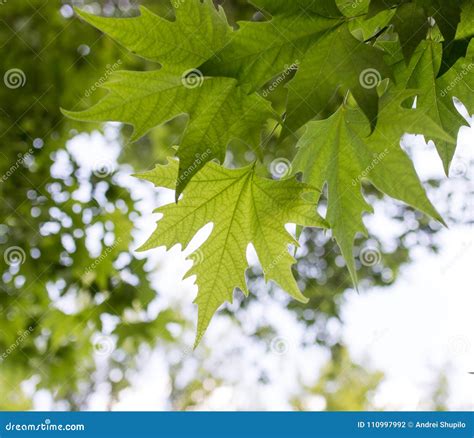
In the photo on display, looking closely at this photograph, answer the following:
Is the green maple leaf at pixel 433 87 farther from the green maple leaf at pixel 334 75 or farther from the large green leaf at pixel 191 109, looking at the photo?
the large green leaf at pixel 191 109

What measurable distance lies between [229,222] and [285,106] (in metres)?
0.28

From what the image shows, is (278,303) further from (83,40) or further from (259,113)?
(259,113)

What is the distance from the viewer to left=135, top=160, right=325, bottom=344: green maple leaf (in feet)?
2.94

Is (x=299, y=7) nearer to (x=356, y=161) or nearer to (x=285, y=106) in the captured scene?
(x=285, y=106)

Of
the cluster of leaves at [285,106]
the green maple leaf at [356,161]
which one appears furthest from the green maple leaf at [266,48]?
the green maple leaf at [356,161]

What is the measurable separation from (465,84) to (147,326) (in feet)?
8.97

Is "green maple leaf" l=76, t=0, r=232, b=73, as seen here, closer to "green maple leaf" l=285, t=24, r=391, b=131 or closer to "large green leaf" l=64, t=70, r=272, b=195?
"large green leaf" l=64, t=70, r=272, b=195

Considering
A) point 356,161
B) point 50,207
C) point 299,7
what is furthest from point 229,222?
point 50,207

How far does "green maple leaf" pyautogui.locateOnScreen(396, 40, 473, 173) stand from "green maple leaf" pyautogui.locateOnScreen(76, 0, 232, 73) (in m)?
0.28

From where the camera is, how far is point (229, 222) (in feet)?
3.05

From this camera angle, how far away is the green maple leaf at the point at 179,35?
0.75m

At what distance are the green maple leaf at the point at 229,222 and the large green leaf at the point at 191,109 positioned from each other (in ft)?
0.49

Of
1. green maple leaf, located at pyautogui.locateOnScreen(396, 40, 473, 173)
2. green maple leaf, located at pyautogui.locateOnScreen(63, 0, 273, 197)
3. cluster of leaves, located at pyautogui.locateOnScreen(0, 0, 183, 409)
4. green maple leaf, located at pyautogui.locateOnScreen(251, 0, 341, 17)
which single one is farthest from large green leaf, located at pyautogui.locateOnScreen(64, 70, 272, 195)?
cluster of leaves, located at pyautogui.locateOnScreen(0, 0, 183, 409)

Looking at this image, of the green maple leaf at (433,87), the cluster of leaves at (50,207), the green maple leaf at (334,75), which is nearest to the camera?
the green maple leaf at (334,75)
